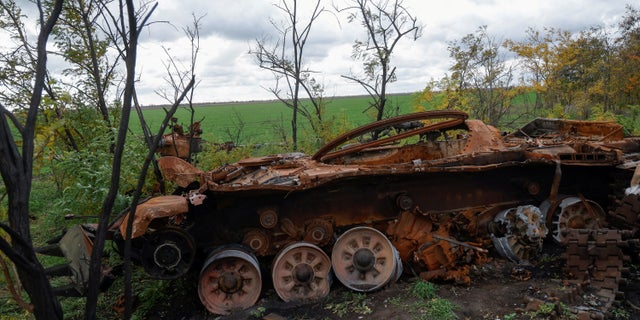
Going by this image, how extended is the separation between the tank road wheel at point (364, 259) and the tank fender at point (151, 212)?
1840 mm

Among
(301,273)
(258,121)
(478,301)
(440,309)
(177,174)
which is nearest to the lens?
(440,309)

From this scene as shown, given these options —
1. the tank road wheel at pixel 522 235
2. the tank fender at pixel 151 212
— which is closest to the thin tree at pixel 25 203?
the tank fender at pixel 151 212

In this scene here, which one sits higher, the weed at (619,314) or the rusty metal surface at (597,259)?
the rusty metal surface at (597,259)

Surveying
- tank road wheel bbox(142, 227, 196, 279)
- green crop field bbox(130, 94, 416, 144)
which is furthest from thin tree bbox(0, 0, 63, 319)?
green crop field bbox(130, 94, 416, 144)

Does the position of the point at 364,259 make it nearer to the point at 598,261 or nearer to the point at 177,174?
the point at 598,261

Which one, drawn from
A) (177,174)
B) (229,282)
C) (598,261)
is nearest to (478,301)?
(598,261)

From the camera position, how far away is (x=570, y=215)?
20.9 ft

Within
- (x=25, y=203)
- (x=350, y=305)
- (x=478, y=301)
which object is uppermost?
(x=25, y=203)

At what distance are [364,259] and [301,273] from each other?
75cm

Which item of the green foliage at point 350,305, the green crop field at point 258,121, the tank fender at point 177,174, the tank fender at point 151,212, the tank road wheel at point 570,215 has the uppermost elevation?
the green crop field at point 258,121

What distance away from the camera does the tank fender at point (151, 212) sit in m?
4.94

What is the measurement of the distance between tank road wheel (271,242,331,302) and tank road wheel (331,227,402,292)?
182 millimetres

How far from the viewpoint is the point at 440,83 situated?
1477cm

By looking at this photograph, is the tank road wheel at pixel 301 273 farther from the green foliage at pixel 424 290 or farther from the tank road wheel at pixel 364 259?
the green foliage at pixel 424 290
